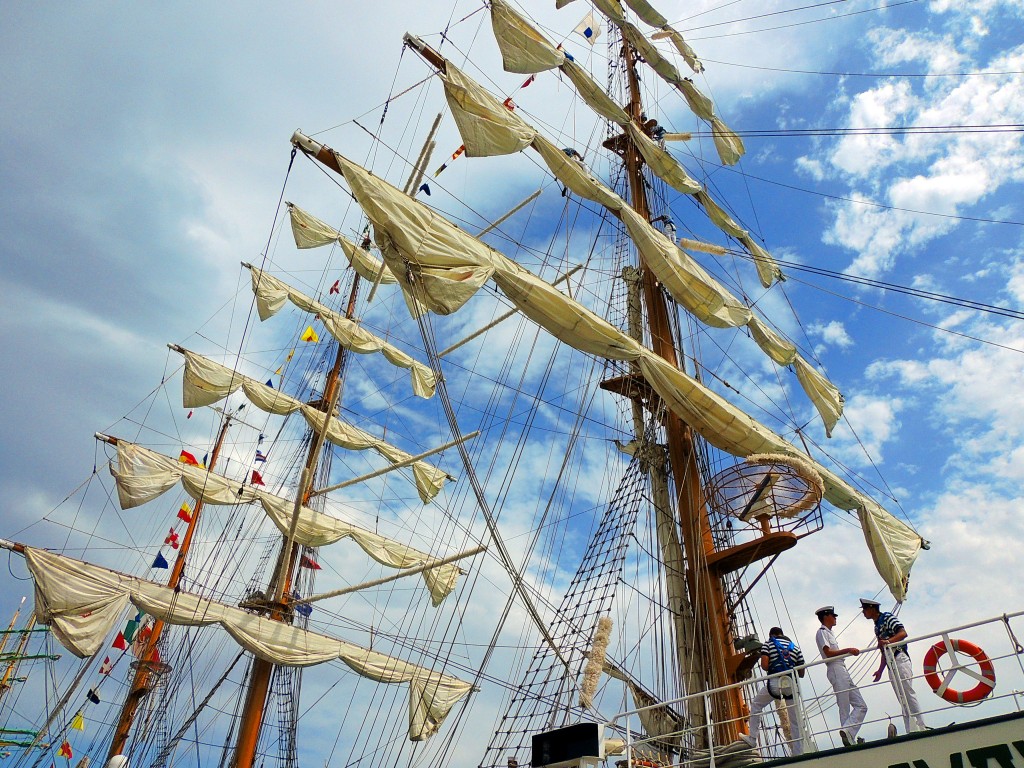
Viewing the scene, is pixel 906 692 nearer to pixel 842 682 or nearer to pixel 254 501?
pixel 842 682

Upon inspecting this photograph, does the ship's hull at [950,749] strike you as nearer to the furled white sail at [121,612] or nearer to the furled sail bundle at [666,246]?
the furled sail bundle at [666,246]

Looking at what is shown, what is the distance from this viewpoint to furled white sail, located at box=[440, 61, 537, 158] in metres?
14.3

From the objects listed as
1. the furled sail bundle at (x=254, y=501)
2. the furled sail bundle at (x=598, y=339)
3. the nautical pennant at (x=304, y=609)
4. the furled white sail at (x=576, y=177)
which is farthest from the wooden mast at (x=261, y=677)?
the furled white sail at (x=576, y=177)

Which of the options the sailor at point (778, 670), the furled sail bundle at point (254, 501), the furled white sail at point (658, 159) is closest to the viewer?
the sailor at point (778, 670)

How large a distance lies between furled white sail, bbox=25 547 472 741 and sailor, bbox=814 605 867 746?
13201 mm

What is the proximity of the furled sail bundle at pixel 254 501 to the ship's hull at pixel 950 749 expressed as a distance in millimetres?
16998

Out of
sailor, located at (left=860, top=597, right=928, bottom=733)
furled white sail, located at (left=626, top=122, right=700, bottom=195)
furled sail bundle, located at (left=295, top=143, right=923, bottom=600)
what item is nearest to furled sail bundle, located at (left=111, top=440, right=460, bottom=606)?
furled sail bundle, located at (left=295, top=143, right=923, bottom=600)

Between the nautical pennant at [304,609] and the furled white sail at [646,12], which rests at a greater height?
the furled white sail at [646,12]

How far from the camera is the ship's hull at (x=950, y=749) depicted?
5.68 metres

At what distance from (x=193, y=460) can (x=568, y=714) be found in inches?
744

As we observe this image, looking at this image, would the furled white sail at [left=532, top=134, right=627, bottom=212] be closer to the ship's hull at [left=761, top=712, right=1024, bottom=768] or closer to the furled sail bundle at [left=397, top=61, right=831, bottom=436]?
the furled sail bundle at [left=397, top=61, right=831, bottom=436]

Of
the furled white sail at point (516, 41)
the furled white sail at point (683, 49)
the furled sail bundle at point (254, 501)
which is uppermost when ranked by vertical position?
the furled white sail at point (683, 49)

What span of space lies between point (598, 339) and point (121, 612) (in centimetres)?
1490

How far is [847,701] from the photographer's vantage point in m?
7.43
